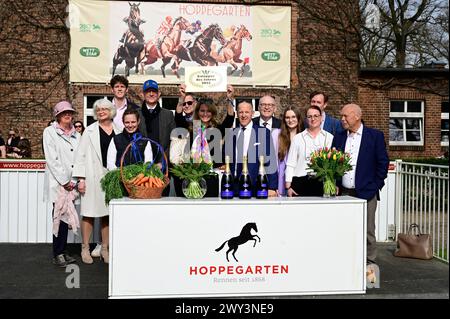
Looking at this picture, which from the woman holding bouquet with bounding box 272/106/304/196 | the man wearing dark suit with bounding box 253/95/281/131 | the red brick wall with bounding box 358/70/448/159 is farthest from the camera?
the red brick wall with bounding box 358/70/448/159

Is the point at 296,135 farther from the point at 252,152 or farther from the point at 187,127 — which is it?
the point at 187,127

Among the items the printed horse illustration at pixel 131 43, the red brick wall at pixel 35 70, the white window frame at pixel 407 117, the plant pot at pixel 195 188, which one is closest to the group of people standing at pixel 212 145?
the plant pot at pixel 195 188

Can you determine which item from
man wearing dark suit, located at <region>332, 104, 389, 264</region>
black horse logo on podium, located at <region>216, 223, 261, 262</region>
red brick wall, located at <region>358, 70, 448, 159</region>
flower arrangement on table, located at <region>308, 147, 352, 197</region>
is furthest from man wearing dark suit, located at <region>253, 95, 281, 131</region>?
red brick wall, located at <region>358, 70, 448, 159</region>

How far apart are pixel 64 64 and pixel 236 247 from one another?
11.8 meters

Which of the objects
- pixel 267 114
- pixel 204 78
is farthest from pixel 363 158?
pixel 204 78

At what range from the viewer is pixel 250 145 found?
5.61 meters

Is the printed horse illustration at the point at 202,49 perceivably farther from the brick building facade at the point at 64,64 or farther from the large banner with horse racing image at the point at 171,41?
the brick building facade at the point at 64,64

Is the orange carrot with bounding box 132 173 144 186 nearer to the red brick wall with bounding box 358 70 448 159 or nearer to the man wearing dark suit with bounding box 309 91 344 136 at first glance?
the man wearing dark suit with bounding box 309 91 344 136

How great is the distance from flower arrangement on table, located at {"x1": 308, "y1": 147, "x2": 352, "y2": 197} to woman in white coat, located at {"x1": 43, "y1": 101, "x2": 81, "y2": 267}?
9.46ft

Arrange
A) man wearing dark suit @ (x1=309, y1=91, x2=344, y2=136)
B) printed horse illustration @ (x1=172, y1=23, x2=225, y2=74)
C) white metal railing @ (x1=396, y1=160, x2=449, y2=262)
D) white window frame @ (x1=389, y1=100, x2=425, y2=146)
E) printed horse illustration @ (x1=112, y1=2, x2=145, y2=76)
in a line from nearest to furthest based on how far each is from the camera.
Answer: man wearing dark suit @ (x1=309, y1=91, x2=344, y2=136) → white metal railing @ (x1=396, y1=160, x2=449, y2=262) → printed horse illustration @ (x1=112, y1=2, x2=145, y2=76) → printed horse illustration @ (x1=172, y1=23, x2=225, y2=74) → white window frame @ (x1=389, y1=100, x2=425, y2=146)

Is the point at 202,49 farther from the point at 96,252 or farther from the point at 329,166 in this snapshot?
the point at 329,166

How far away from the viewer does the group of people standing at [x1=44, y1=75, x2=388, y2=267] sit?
5.57 metres

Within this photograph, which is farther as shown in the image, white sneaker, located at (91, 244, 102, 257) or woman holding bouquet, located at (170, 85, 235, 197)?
white sneaker, located at (91, 244, 102, 257)
